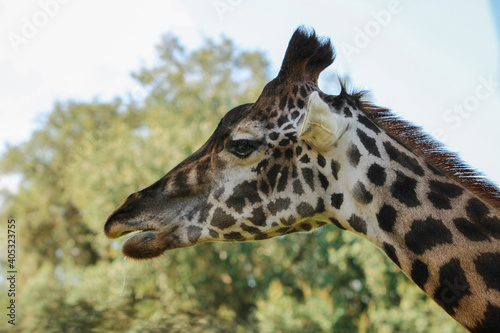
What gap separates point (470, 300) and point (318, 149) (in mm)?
1204

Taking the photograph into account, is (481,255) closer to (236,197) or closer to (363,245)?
(236,197)

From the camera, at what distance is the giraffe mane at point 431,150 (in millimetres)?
2877

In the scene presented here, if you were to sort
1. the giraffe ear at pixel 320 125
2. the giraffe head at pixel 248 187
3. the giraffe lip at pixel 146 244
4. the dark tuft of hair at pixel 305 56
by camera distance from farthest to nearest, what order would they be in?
the dark tuft of hair at pixel 305 56 → the giraffe lip at pixel 146 244 → the giraffe head at pixel 248 187 → the giraffe ear at pixel 320 125

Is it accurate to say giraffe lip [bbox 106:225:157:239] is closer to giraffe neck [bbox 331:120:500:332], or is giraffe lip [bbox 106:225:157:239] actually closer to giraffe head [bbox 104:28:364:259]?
giraffe head [bbox 104:28:364:259]

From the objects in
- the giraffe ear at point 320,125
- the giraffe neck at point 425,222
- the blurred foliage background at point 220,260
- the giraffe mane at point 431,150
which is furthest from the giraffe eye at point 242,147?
the blurred foliage background at point 220,260

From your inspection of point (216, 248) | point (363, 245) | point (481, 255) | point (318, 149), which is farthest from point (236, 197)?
point (216, 248)

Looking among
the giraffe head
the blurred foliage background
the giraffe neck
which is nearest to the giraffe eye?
the giraffe head

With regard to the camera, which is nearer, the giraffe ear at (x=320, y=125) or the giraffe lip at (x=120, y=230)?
the giraffe ear at (x=320, y=125)

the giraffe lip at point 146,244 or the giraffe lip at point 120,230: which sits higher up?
the giraffe lip at point 120,230

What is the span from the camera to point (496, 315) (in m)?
2.46

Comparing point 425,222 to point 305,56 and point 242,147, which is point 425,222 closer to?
point 242,147

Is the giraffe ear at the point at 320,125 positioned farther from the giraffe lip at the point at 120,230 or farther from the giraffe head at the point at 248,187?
the giraffe lip at the point at 120,230

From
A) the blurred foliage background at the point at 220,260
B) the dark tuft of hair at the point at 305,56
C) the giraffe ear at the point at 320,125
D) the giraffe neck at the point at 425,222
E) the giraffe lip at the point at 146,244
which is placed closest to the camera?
the giraffe neck at the point at 425,222

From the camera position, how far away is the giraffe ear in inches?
108
